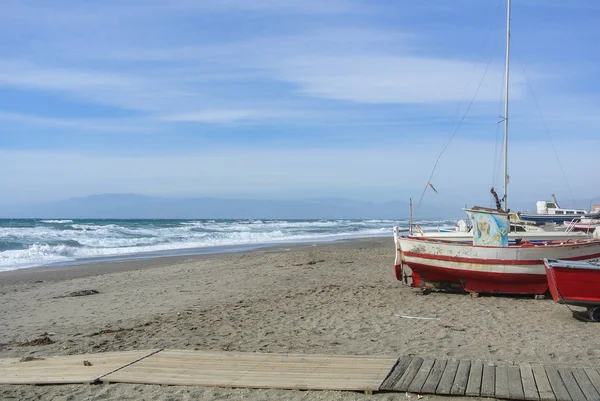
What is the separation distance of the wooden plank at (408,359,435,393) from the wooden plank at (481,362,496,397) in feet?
1.91

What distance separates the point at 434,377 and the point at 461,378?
0.28m

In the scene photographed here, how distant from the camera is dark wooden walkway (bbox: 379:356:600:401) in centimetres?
580

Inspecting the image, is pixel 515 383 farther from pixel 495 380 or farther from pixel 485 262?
pixel 485 262

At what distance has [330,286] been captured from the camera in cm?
1459

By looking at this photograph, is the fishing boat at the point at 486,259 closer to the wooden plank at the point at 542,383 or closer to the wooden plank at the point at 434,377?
the wooden plank at the point at 542,383

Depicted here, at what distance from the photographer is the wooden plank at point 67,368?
6844 millimetres

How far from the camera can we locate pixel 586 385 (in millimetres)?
5996

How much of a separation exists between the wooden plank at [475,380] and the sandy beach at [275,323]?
68cm

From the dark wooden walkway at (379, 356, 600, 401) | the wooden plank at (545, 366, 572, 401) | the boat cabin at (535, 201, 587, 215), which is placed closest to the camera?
the wooden plank at (545, 366, 572, 401)

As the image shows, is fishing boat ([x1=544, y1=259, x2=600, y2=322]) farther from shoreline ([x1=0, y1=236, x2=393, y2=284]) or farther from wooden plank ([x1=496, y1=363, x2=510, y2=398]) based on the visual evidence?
shoreline ([x1=0, y1=236, x2=393, y2=284])

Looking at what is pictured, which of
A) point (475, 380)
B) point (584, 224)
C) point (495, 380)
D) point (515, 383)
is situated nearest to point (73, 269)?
point (475, 380)

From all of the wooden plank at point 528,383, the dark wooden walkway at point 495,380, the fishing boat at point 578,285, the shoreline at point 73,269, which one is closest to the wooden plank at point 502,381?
the dark wooden walkway at point 495,380

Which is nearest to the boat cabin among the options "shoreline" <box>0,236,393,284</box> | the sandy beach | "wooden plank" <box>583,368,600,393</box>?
"shoreline" <box>0,236,393,284</box>

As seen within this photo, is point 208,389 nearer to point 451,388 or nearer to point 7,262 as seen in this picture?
point 451,388
